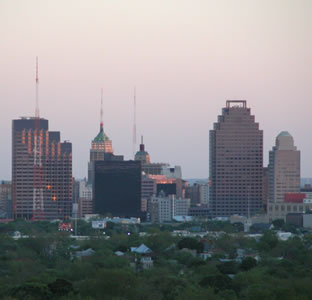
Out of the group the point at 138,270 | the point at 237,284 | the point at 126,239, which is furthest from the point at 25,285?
the point at 126,239

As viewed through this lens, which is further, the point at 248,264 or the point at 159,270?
the point at 248,264

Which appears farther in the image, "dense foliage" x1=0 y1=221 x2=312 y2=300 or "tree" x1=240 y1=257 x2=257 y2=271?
"tree" x1=240 y1=257 x2=257 y2=271

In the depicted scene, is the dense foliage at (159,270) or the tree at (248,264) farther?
the tree at (248,264)

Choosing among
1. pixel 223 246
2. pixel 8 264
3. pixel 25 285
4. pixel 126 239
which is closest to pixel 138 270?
pixel 8 264

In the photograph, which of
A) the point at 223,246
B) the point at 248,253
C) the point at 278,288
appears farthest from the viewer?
the point at 223,246

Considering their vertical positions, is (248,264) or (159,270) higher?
(248,264)

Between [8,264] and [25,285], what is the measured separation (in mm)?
28877

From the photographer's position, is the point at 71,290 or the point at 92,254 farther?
the point at 92,254

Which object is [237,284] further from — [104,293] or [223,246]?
[223,246]

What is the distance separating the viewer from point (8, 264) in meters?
126

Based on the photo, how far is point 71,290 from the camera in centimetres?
9656

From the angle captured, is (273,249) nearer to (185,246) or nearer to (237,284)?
(185,246)

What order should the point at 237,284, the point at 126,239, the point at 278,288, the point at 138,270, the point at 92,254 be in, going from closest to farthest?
the point at 278,288, the point at 237,284, the point at 138,270, the point at 92,254, the point at 126,239

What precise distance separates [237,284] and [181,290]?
8.63 m
